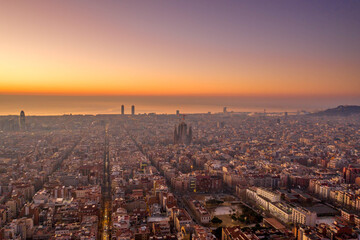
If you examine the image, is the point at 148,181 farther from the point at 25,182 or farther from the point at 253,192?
the point at 25,182

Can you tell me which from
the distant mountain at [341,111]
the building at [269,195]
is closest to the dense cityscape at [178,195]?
the building at [269,195]

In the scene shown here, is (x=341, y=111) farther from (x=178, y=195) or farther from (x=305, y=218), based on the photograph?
(x=305, y=218)

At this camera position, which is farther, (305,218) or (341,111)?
(341,111)

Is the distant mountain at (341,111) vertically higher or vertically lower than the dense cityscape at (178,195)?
higher

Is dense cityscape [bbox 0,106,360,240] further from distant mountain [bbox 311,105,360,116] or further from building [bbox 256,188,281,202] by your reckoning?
distant mountain [bbox 311,105,360,116]

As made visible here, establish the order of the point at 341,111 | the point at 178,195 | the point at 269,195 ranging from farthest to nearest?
1. the point at 341,111
2. the point at 178,195
3. the point at 269,195

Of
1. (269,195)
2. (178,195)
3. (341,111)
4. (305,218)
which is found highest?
(341,111)

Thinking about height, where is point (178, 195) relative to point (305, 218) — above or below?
below

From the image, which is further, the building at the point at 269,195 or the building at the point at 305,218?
the building at the point at 269,195

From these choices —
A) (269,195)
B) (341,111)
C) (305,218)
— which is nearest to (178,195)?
(269,195)

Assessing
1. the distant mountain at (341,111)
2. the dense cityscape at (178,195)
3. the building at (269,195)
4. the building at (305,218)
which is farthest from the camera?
the distant mountain at (341,111)

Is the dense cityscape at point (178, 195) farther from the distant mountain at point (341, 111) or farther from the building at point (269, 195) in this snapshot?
the distant mountain at point (341, 111)

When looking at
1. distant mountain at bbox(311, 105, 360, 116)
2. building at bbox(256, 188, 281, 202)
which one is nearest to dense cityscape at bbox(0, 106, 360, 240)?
building at bbox(256, 188, 281, 202)
